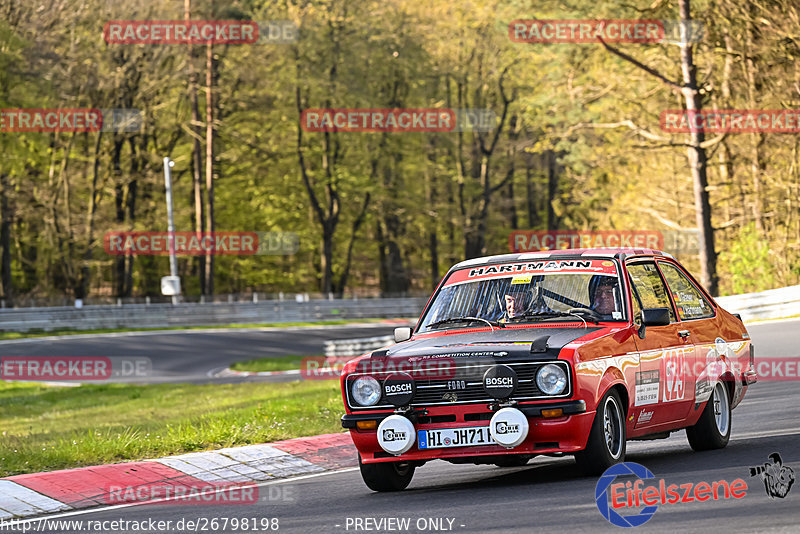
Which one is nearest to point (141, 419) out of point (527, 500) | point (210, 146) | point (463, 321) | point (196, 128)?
point (463, 321)

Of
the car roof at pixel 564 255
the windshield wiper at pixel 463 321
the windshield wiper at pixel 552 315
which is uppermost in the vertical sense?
the car roof at pixel 564 255

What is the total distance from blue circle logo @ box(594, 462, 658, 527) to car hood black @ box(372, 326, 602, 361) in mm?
977

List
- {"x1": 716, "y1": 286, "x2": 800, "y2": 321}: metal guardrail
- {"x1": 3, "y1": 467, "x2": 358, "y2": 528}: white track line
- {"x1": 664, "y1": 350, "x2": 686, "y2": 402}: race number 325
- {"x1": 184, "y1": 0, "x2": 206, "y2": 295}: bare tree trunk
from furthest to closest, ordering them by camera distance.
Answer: {"x1": 184, "y1": 0, "x2": 206, "y2": 295}: bare tree trunk → {"x1": 716, "y1": 286, "x2": 800, "y2": 321}: metal guardrail → {"x1": 664, "y1": 350, "x2": 686, "y2": 402}: race number 325 → {"x1": 3, "y1": 467, "x2": 358, "y2": 528}: white track line

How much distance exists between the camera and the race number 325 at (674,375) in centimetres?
949

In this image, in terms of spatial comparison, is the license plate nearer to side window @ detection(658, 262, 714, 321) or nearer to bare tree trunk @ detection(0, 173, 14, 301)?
side window @ detection(658, 262, 714, 321)

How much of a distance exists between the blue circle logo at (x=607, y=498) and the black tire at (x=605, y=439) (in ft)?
0.23

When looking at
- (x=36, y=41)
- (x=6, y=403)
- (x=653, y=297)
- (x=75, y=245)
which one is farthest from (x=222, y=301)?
(x=653, y=297)

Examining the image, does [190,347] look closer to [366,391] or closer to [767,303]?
[767,303]

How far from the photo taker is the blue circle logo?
6.77 m

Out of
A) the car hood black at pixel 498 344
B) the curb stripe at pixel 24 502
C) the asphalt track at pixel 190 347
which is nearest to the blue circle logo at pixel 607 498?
the car hood black at pixel 498 344

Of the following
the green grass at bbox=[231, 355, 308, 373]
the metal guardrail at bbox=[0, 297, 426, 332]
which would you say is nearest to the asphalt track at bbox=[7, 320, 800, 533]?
the green grass at bbox=[231, 355, 308, 373]

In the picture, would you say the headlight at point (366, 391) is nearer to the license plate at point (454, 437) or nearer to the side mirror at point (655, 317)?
the license plate at point (454, 437)

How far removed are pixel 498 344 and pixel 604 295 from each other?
1431mm

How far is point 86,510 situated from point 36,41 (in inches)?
1719
